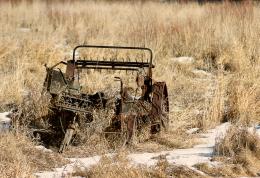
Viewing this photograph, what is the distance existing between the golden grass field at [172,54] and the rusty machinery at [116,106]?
24cm

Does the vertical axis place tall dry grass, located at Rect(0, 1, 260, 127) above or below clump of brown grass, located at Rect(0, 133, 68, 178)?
above

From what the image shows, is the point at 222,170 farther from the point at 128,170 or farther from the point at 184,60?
the point at 184,60

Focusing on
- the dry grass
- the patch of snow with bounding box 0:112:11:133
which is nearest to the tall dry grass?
the patch of snow with bounding box 0:112:11:133

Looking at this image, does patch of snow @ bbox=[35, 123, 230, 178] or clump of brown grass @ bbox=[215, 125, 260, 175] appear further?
clump of brown grass @ bbox=[215, 125, 260, 175]

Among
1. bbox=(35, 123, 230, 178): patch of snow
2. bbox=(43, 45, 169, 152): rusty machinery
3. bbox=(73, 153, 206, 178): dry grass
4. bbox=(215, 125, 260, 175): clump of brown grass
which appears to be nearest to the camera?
bbox=(73, 153, 206, 178): dry grass

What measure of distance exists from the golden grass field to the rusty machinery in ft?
0.79

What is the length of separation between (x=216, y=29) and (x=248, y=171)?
6.07m

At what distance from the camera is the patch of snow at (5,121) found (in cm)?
541

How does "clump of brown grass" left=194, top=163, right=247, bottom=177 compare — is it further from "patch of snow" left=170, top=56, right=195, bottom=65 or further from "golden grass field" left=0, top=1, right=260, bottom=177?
"patch of snow" left=170, top=56, right=195, bottom=65

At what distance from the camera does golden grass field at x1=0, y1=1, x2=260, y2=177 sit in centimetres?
576

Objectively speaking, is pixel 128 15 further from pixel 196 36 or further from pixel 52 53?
pixel 52 53

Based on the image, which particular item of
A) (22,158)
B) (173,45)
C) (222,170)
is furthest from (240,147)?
(173,45)

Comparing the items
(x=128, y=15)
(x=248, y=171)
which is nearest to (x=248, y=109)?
(x=248, y=171)

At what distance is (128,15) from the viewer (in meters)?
13.8
